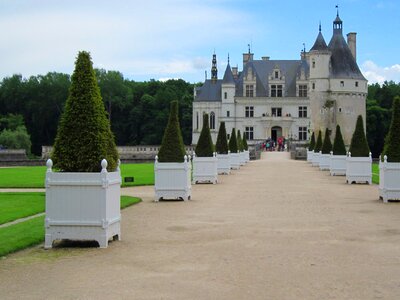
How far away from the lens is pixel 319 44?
241 ft

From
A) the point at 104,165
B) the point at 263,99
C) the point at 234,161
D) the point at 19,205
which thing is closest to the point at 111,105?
the point at 263,99

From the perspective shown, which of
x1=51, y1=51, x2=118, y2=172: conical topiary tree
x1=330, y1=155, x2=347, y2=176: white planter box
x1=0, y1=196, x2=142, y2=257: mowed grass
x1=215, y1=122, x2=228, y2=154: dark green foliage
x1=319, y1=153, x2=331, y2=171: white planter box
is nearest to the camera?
x1=0, y1=196, x2=142, y2=257: mowed grass

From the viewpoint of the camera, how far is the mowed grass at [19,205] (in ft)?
44.8

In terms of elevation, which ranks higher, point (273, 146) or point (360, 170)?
point (273, 146)

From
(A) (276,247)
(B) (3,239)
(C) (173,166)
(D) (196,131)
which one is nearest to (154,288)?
(A) (276,247)

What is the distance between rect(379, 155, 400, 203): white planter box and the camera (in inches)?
667

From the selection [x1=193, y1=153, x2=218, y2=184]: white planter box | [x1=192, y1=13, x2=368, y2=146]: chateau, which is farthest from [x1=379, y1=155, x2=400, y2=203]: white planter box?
[x1=192, y1=13, x2=368, y2=146]: chateau

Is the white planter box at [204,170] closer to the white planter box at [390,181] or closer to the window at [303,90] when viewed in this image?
the white planter box at [390,181]

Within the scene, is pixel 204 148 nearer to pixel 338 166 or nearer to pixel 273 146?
pixel 338 166

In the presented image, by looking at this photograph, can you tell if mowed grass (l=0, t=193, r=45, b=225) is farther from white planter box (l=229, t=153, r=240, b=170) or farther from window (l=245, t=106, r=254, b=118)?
window (l=245, t=106, r=254, b=118)

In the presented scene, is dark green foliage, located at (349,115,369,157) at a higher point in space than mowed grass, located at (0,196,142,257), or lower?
higher

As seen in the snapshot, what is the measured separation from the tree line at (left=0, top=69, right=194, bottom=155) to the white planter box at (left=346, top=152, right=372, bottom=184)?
2340 inches

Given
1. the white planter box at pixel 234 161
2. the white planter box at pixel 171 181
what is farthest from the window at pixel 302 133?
the white planter box at pixel 171 181

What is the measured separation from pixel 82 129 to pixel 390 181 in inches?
383
